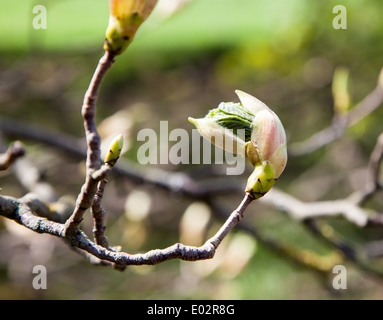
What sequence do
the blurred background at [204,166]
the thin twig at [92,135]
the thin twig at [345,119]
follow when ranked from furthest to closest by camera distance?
the blurred background at [204,166]
the thin twig at [345,119]
the thin twig at [92,135]

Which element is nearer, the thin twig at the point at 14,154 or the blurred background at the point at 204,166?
the thin twig at the point at 14,154

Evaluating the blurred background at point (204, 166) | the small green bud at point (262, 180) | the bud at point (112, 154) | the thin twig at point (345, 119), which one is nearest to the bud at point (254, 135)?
the small green bud at point (262, 180)

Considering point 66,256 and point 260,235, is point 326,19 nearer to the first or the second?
point 260,235

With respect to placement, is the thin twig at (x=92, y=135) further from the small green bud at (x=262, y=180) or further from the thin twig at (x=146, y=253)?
the small green bud at (x=262, y=180)

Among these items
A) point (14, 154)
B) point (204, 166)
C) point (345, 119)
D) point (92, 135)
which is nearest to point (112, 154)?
point (92, 135)

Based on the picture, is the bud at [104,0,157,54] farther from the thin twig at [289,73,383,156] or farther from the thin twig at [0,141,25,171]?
the thin twig at [289,73,383,156]

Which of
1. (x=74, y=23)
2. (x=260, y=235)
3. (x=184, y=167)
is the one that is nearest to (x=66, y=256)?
(x=184, y=167)
